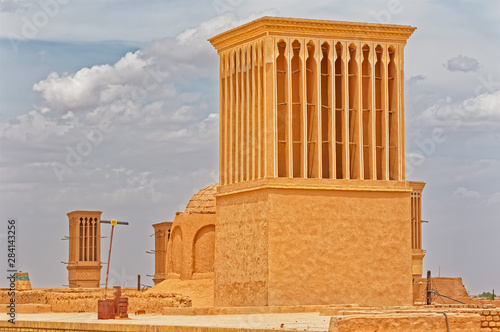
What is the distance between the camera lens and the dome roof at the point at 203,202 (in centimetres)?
3559

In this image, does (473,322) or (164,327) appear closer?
(473,322)

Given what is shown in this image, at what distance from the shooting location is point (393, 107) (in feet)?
88.4

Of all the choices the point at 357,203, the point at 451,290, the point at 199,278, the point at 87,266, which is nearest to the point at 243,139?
the point at 357,203

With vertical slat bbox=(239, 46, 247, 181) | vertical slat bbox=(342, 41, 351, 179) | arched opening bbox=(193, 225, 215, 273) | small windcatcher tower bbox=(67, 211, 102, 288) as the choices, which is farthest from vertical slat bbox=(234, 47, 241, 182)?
small windcatcher tower bbox=(67, 211, 102, 288)

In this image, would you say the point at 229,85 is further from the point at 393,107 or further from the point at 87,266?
the point at 87,266

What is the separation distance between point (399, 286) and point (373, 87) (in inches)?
206

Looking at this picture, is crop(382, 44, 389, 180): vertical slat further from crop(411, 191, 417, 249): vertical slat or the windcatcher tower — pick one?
crop(411, 191, 417, 249): vertical slat

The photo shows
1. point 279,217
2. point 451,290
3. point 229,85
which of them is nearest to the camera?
point 279,217

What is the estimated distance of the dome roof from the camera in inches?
1401

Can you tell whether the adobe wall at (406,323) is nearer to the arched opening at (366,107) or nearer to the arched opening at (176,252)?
the arched opening at (366,107)

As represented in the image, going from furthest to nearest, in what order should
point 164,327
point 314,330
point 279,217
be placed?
point 279,217, point 164,327, point 314,330

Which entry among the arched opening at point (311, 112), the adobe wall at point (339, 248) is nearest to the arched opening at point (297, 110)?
the arched opening at point (311, 112)

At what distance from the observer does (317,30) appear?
26.1 m

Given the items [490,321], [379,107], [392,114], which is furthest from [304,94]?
[490,321]
